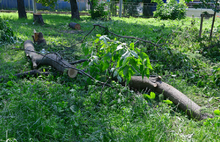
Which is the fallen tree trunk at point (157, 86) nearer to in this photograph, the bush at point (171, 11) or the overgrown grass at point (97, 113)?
the overgrown grass at point (97, 113)

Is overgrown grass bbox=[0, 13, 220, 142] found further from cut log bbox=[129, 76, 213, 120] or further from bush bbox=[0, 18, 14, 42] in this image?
bush bbox=[0, 18, 14, 42]

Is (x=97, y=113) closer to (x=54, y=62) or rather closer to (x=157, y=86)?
(x=157, y=86)

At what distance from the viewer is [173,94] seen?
3.45 metres

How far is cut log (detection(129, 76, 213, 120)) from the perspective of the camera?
3078mm

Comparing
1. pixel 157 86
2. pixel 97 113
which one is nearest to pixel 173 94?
pixel 157 86

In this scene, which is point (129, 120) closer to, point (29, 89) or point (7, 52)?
point (29, 89)

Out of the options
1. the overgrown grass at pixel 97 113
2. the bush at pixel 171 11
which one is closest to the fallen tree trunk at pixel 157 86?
the overgrown grass at pixel 97 113

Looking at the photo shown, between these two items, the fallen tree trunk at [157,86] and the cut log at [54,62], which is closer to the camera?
the fallen tree trunk at [157,86]

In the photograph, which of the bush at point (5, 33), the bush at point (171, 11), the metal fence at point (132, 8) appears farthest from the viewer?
the metal fence at point (132, 8)

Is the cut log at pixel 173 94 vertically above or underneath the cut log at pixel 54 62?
underneath

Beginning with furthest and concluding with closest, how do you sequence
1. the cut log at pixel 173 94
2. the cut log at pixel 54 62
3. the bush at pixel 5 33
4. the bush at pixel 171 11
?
the bush at pixel 171 11 < the bush at pixel 5 33 < the cut log at pixel 54 62 < the cut log at pixel 173 94

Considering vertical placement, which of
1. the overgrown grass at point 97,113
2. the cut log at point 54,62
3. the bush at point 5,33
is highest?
the bush at point 5,33

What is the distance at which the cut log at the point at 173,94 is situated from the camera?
3078 mm

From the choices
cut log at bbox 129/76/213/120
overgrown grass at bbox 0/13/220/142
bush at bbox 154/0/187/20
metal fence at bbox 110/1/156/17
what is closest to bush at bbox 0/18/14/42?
overgrown grass at bbox 0/13/220/142
